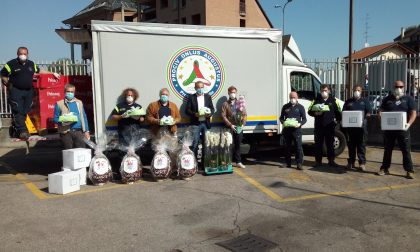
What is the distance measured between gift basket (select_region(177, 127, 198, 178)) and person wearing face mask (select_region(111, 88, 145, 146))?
3.09 ft

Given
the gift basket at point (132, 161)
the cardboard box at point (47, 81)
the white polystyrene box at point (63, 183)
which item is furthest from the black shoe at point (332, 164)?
the cardboard box at point (47, 81)

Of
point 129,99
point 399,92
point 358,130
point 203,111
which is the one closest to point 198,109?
point 203,111

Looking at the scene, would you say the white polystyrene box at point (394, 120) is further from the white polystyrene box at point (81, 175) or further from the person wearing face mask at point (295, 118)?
the white polystyrene box at point (81, 175)

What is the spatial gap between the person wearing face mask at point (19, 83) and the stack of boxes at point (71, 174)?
1.33m

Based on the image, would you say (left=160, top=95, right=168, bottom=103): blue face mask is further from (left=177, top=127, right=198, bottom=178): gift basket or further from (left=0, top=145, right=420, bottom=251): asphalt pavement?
(left=0, top=145, right=420, bottom=251): asphalt pavement

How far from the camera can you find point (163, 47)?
25.3 feet

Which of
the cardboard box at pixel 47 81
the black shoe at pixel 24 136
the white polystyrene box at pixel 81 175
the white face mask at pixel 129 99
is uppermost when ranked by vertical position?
the cardboard box at pixel 47 81

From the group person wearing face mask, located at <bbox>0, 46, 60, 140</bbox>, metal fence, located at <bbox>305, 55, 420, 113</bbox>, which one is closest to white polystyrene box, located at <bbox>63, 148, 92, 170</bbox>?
person wearing face mask, located at <bbox>0, 46, 60, 140</bbox>

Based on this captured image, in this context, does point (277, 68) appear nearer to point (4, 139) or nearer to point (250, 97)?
point (250, 97)

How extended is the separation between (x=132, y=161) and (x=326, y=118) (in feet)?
13.5

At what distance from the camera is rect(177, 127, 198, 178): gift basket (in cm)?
738

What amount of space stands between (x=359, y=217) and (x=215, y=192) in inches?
91.7

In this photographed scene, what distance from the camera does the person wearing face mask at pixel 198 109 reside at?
783cm

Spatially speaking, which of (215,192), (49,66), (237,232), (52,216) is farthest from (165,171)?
(49,66)
